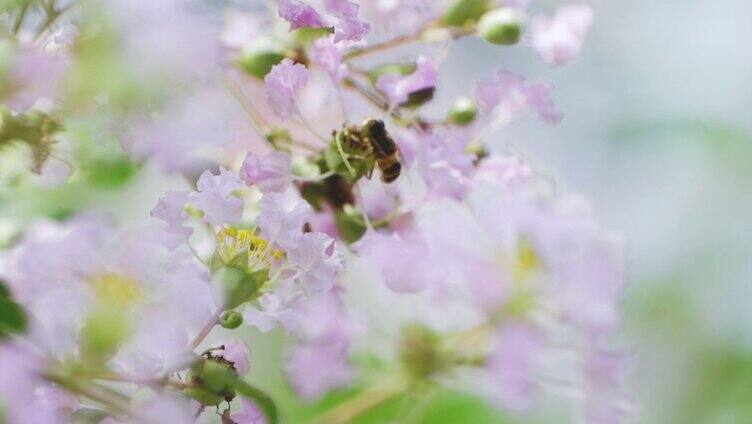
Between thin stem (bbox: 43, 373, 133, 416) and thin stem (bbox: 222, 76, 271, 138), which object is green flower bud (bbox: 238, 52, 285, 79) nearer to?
thin stem (bbox: 222, 76, 271, 138)

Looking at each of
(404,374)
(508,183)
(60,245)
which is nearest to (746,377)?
(404,374)

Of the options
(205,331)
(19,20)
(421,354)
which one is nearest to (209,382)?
(205,331)

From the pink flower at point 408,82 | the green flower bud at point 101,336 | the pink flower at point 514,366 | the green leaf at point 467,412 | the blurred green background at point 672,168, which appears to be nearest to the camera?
the green flower bud at point 101,336

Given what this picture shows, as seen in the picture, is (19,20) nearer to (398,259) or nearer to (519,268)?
(398,259)

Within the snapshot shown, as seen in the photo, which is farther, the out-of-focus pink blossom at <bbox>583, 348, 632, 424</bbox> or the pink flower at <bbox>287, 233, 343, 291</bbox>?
the out-of-focus pink blossom at <bbox>583, 348, 632, 424</bbox>

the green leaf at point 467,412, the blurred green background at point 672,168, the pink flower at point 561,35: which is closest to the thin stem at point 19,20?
the pink flower at point 561,35

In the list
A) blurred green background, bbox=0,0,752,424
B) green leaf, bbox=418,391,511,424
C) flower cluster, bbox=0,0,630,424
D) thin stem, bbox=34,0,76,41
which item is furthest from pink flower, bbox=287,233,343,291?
blurred green background, bbox=0,0,752,424

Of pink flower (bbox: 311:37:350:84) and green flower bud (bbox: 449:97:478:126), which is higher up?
green flower bud (bbox: 449:97:478:126)

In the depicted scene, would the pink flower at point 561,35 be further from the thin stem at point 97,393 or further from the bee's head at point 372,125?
the thin stem at point 97,393
